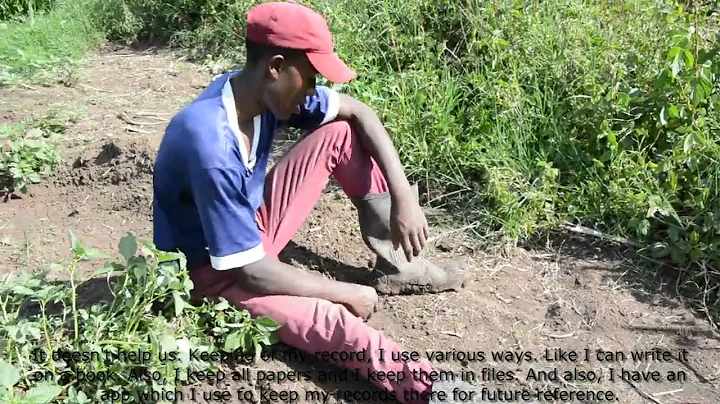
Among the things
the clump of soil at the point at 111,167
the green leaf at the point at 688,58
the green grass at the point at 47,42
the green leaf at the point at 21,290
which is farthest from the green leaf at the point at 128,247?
the green grass at the point at 47,42

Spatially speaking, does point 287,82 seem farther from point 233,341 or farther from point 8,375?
point 8,375

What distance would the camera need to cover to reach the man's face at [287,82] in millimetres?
2322

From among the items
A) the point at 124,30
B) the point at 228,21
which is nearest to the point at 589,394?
the point at 228,21

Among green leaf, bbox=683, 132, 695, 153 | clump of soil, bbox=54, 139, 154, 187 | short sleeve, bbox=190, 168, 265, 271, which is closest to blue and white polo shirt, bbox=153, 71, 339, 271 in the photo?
short sleeve, bbox=190, 168, 265, 271

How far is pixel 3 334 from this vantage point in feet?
7.73

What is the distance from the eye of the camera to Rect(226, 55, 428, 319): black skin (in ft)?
7.71

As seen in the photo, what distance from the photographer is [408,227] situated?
8.91 feet

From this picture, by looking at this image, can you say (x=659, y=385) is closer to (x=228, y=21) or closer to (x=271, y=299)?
(x=271, y=299)

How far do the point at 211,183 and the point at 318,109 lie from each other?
64cm

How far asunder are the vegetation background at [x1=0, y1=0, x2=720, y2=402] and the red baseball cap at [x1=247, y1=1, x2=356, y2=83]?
50.3 inches

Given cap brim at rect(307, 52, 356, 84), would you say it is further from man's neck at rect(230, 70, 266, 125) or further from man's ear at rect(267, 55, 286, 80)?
man's neck at rect(230, 70, 266, 125)

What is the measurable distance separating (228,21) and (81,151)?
1.48 m

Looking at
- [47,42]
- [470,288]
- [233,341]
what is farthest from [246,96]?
[47,42]

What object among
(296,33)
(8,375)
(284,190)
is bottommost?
(8,375)
